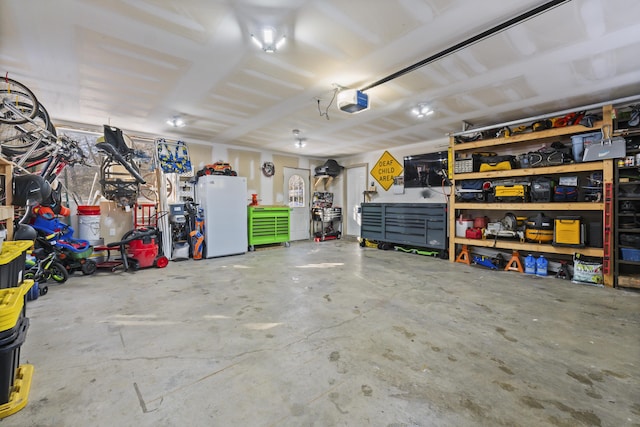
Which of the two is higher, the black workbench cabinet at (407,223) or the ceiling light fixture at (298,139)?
the ceiling light fixture at (298,139)

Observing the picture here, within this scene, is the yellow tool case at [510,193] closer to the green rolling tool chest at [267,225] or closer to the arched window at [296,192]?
the green rolling tool chest at [267,225]

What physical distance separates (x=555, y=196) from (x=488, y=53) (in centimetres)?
281

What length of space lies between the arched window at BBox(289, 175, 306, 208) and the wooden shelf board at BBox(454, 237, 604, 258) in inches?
170

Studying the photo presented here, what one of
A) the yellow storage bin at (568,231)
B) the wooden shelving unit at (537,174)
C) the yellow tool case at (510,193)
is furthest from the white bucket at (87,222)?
the yellow storage bin at (568,231)

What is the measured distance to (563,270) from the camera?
405cm

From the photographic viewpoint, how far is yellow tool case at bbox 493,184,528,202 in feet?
14.3

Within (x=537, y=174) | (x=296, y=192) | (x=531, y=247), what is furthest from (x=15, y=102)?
(x=531, y=247)

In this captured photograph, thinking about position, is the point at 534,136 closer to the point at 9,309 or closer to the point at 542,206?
the point at 542,206

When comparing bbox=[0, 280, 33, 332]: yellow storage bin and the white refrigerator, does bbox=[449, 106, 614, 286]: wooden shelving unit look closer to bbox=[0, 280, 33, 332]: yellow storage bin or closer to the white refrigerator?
the white refrigerator

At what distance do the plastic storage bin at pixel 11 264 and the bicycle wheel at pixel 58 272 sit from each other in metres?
Result: 2.14

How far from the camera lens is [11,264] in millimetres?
1702

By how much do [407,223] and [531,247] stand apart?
2243 millimetres

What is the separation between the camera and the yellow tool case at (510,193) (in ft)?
14.3

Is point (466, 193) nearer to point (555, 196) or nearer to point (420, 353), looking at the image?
point (555, 196)
